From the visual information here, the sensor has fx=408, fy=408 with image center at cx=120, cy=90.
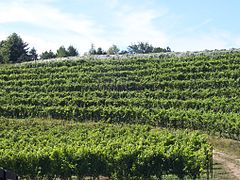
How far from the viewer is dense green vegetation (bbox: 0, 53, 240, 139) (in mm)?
30219

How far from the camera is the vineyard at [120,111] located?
15695mm

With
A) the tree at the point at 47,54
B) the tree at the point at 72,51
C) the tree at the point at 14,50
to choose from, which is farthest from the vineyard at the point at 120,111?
the tree at the point at 47,54

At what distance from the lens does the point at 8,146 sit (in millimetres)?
18422

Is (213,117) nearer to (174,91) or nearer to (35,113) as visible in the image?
(174,91)

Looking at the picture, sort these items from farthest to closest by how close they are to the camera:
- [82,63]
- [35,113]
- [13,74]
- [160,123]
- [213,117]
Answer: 1. [82,63]
2. [13,74]
3. [35,113]
4. [160,123]
5. [213,117]

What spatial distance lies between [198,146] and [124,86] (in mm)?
22649

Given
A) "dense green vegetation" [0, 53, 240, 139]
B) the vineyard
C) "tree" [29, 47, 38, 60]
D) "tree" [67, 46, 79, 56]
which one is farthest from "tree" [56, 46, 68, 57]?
"dense green vegetation" [0, 53, 240, 139]

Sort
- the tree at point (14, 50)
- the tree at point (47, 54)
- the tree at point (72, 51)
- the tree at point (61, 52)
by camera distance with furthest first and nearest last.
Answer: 1. the tree at point (47, 54)
2. the tree at point (72, 51)
3. the tree at point (61, 52)
4. the tree at point (14, 50)

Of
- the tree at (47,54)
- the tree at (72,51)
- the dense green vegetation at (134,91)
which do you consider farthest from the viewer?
the tree at (47,54)

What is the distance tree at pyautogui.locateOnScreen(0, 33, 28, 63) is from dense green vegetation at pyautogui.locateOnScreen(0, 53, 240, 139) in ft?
70.6

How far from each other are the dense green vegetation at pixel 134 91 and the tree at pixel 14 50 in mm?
21508

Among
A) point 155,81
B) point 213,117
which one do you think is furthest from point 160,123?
point 155,81

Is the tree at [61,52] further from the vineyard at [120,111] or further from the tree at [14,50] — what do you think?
the vineyard at [120,111]

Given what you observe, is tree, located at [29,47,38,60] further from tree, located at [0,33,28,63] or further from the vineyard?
the vineyard
